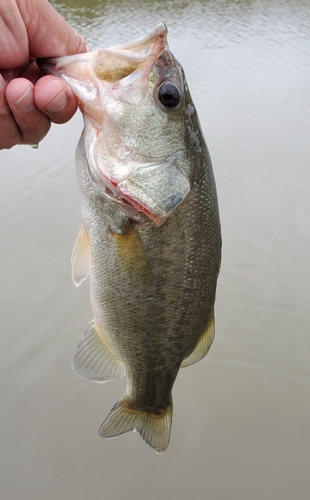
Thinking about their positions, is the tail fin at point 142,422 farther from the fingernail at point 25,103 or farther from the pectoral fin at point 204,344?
the fingernail at point 25,103

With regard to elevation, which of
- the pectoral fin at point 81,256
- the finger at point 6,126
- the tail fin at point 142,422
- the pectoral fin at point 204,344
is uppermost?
the finger at point 6,126

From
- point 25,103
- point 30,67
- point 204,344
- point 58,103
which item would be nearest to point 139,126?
point 58,103

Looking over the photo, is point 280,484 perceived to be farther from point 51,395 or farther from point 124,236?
point 124,236

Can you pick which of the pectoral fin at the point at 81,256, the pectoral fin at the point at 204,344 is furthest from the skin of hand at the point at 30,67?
the pectoral fin at the point at 204,344

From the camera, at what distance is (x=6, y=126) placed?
1768mm

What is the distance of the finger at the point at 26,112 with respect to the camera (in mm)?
1604

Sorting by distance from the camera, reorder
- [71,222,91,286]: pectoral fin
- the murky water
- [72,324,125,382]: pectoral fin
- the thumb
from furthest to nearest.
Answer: the murky water < [72,324,125,382]: pectoral fin < [71,222,91,286]: pectoral fin < the thumb

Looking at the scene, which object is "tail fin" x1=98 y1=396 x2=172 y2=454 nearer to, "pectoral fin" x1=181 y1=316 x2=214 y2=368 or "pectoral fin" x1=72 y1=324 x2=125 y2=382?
"pectoral fin" x1=72 y1=324 x2=125 y2=382

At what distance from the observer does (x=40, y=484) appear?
3158 millimetres

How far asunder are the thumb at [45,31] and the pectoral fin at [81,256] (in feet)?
2.15

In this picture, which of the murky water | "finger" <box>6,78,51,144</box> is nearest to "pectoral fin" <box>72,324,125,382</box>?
"finger" <box>6,78,51,144</box>

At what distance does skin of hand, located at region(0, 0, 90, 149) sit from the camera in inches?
62.9

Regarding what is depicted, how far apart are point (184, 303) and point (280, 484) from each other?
6.78 ft

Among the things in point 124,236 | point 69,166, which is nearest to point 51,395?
point 124,236
